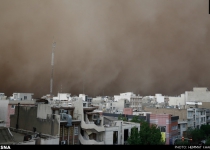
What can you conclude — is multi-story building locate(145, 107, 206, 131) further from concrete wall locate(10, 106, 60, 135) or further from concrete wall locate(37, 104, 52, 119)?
concrete wall locate(10, 106, 60, 135)

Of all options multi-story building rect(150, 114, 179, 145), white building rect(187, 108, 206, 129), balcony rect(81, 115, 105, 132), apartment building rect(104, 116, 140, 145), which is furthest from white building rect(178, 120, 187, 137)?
balcony rect(81, 115, 105, 132)

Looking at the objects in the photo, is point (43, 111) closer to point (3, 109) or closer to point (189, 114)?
point (3, 109)

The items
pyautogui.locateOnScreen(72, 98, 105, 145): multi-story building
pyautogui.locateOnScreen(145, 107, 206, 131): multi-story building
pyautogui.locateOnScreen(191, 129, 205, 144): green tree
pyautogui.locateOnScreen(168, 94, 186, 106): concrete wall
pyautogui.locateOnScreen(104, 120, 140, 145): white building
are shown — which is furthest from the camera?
pyautogui.locateOnScreen(168, 94, 186, 106): concrete wall

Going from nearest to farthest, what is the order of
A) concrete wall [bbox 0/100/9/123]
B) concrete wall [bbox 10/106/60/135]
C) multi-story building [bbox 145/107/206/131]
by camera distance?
concrete wall [bbox 10/106/60/135] → concrete wall [bbox 0/100/9/123] → multi-story building [bbox 145/107/206/131]

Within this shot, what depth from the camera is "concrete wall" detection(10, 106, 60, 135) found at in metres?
9.67

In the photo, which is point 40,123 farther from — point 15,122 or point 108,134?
point 108,134

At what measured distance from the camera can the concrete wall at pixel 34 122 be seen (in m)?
9.67

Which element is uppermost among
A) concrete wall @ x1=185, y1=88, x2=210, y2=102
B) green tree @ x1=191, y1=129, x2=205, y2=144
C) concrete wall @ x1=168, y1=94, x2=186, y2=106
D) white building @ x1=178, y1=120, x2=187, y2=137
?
concrete wall @ x1=185, y1=88, x2=210, y2=102

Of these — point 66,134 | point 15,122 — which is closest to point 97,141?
point 66,134

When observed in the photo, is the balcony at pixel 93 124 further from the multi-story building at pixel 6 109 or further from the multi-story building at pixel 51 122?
the multi-story building at pixel 6 109

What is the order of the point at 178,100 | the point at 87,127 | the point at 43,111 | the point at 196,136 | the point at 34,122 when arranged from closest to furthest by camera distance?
the point at 43,111 < the point at 34,122 < the point at 87,127 < the point at 196,136 < the point at 178,100

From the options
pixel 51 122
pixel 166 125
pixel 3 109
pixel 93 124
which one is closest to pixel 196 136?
pixel 166 125

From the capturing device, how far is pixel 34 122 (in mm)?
10523

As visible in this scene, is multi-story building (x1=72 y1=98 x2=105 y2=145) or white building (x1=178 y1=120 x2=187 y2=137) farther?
white building (x1=178 y1=120 x2=187 y2=137)
